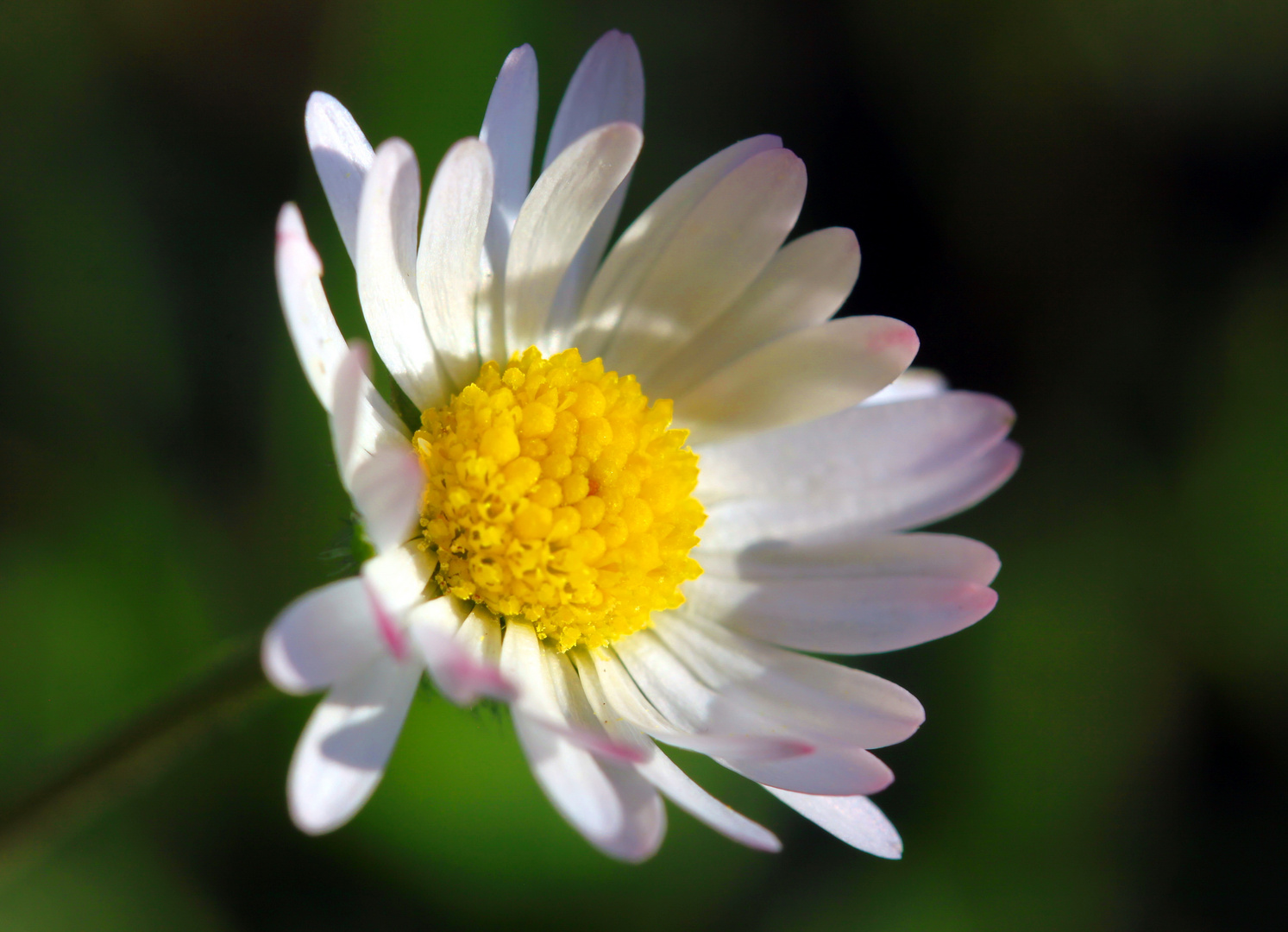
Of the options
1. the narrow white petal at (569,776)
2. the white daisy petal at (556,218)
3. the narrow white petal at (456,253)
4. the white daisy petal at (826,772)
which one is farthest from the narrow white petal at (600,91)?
the white daisy petal at (826,772)

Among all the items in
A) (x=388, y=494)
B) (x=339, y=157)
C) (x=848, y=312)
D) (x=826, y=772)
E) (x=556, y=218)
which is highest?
(x=339, y=157)

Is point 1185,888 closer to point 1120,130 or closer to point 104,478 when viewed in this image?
point 1120,130

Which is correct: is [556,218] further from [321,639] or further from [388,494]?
[321,639]

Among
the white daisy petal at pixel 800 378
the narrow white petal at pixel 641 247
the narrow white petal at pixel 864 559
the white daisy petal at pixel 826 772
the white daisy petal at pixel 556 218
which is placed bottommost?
the white daisy petal at pixel 826 772

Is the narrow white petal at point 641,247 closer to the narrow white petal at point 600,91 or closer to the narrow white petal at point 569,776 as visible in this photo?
the narrow white petal at point 600,91

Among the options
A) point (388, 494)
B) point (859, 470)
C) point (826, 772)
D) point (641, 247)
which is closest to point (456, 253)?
point (641, 247)

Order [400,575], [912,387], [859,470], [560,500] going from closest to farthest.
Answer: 1. [400,575]
2. [560,500]
3. [859,470]
4. [912,387]
